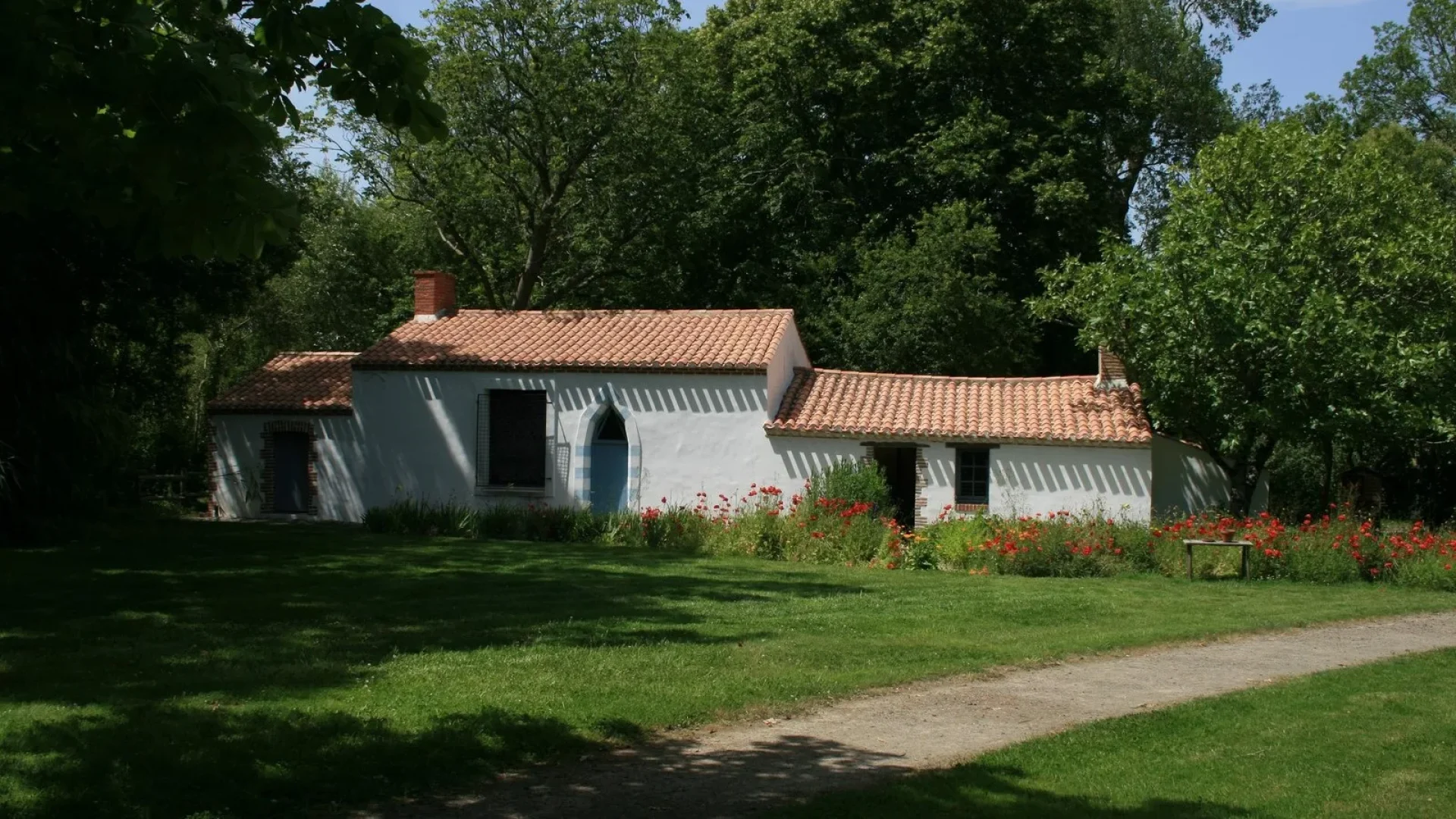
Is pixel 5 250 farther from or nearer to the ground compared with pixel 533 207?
nearer to the ground

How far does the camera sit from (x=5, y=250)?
1655 cm

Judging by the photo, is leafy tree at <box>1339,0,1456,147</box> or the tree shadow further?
leafy tree at <box>1339,0,1456,147</box>

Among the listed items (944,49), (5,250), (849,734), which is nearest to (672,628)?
(849,734)

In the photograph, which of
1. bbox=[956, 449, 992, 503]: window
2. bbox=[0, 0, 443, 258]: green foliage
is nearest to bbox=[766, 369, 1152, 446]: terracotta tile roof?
bbox=[956, 449, 992, 503]: window

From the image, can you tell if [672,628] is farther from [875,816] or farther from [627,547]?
[627,547]

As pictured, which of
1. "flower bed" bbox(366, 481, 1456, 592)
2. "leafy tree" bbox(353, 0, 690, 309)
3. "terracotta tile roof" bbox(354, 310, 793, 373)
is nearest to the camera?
"flower bed" bbox(366, 481, 1456, 592)

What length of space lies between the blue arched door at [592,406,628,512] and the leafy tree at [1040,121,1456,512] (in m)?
8.61

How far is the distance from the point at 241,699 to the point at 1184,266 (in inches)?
636

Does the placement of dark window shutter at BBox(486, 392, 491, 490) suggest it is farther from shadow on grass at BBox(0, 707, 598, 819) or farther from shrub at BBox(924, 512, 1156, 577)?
shadow on grass at BBox(0, 707, 598, 819)

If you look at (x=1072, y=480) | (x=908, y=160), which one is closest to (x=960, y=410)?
(x=1072, y=480)

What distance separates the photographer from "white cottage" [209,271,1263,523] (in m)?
21.6

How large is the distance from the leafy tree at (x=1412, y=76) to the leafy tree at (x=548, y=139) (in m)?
23.4

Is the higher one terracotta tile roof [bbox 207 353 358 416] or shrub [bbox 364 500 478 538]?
terracotta tile roof [bbox 207 353 358 416]

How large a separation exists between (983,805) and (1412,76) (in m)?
42.2
